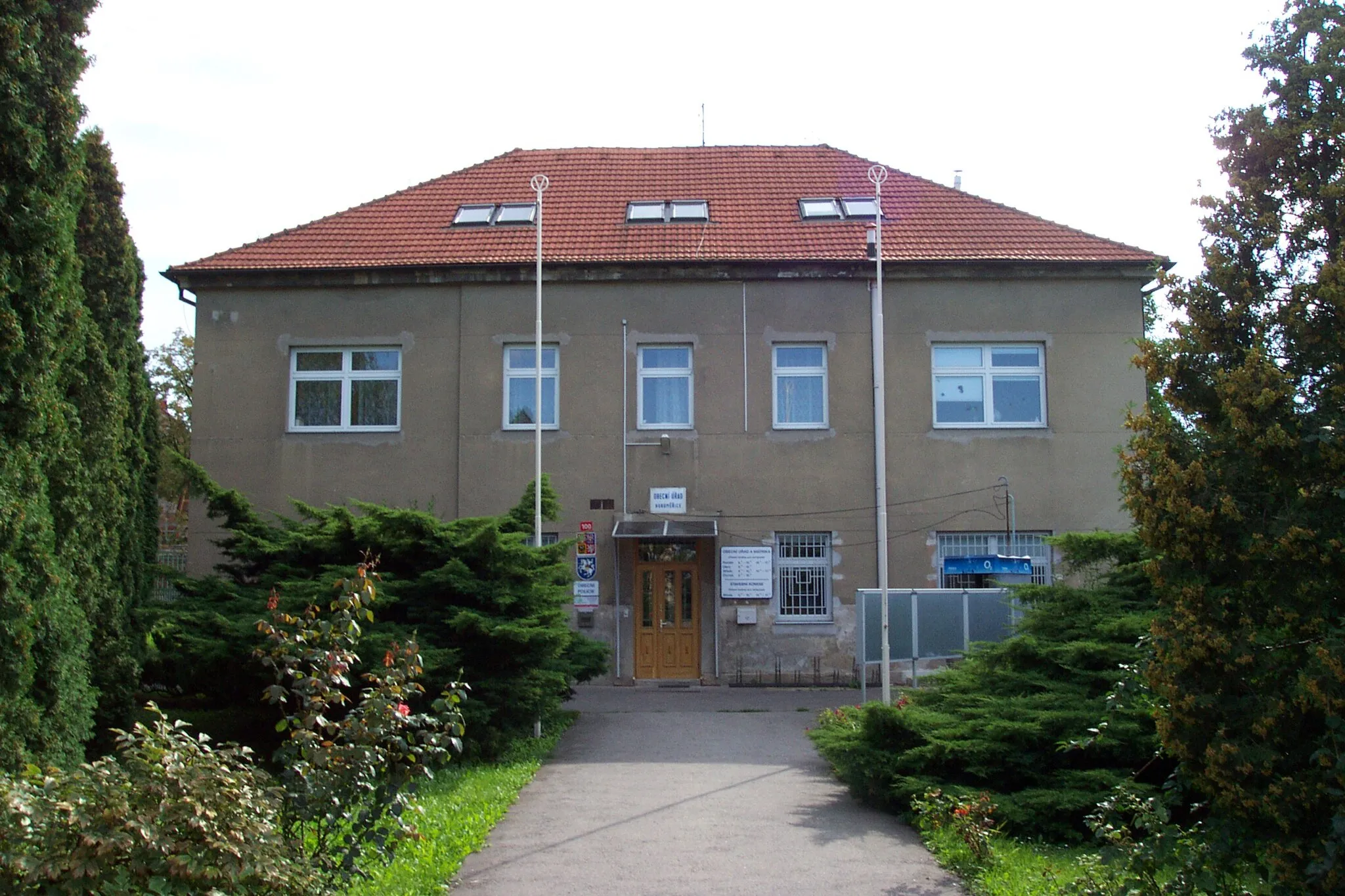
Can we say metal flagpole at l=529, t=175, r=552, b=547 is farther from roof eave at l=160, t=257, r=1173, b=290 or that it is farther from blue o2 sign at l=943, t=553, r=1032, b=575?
blue o2 sign at l=943, t=553, r=1032, b=575

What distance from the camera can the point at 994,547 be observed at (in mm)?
20188

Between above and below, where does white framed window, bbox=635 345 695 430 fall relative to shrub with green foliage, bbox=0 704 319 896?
above

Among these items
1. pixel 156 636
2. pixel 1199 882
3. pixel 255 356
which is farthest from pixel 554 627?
pixel 255 356

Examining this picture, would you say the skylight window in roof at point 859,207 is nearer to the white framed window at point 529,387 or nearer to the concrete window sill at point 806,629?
the white framed window at point 529,387

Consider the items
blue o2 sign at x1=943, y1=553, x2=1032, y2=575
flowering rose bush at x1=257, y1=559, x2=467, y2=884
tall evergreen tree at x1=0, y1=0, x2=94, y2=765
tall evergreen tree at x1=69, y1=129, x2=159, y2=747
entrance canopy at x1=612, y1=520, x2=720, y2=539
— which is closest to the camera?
flowering rose bush at x1=257, y1=559, x2=467, y2=884

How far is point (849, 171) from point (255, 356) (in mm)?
11769

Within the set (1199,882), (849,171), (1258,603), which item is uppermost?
(849,171)

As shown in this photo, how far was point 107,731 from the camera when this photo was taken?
11.0 meters

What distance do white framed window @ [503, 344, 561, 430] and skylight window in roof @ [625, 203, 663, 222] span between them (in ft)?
10.5

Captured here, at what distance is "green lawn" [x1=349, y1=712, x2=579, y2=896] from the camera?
23.8 feet

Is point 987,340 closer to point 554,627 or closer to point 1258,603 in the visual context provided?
point 554,627

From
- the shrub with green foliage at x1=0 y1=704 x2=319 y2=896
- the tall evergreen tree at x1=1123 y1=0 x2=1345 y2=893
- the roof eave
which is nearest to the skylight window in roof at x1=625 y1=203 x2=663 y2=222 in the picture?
the roof eave

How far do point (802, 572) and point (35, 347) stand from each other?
14.1 metres

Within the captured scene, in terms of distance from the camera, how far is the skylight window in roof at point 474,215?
2209 centimetres
